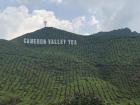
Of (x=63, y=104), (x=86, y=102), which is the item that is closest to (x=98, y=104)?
(x=86, y=102)

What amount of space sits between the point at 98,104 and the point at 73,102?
535 inches

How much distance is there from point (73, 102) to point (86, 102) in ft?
23.3

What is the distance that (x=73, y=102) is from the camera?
187625mm

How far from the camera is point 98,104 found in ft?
608

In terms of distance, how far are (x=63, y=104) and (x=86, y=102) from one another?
1246 centimetres

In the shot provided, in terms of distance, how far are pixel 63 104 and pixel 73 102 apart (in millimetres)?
5563

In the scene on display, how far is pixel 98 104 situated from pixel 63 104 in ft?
61.8

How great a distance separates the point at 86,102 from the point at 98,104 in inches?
257

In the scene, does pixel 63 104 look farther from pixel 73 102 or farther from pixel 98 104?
pixel 98 104

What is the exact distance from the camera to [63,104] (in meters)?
187

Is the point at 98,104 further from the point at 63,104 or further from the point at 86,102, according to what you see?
the point at 63,104

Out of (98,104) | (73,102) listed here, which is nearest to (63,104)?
(73,102)
